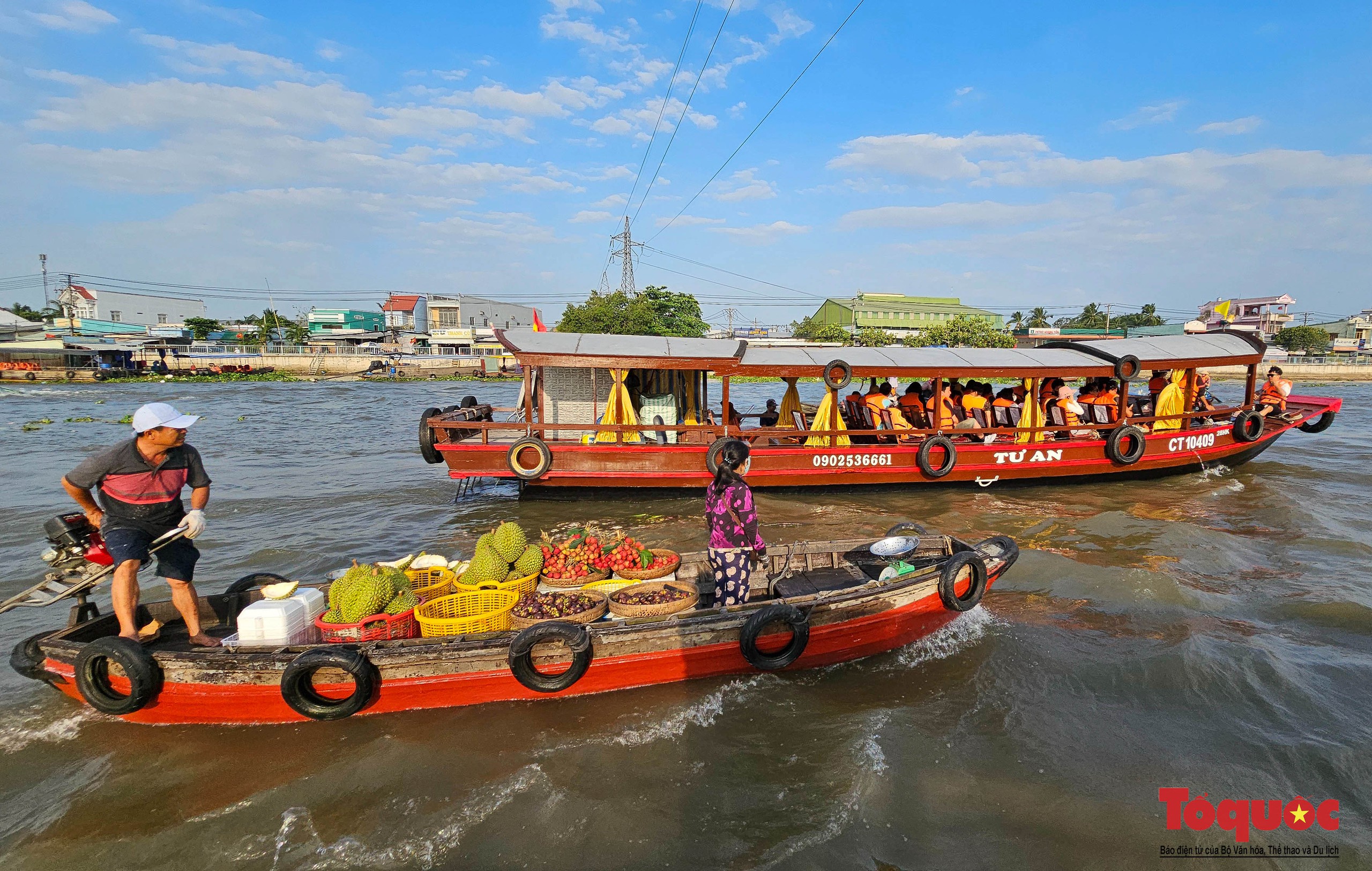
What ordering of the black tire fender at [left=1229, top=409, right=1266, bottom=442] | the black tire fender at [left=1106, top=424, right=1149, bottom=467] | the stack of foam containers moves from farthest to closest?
1. the black tire fender at [left=1229, top=409, right=1266, bottom=442]
2. the black tire fender at [left=1106, top=424, right=1149, bottom=467]
3. the stack of foam containers

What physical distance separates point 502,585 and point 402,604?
2.35ft

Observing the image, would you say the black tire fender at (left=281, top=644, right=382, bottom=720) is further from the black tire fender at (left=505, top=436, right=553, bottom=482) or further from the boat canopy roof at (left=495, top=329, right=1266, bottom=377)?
the boat canopy roof at (left=495, top=329, right=1266, bottom=377)

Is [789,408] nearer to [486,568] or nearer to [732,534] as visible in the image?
[732,534]

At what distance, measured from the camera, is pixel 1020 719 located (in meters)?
4.72

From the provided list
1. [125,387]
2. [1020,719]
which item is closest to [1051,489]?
[1020,719]

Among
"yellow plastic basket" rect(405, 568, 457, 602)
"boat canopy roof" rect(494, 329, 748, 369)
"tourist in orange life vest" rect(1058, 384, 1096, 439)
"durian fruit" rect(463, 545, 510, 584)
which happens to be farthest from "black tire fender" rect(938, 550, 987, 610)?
"tourist in orange life vest" rect(1058, 384, 1096, 439)

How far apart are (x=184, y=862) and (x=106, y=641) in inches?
58.8

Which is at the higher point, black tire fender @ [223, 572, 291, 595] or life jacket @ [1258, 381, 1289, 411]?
life jacket @ [1258, 381, 1289, 411]

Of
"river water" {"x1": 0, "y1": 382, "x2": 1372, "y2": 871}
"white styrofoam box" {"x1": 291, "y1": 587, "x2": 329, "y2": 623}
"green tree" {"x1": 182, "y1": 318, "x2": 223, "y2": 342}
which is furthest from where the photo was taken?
"green tree" {"x1": 182, "y1": 318, "x2": 223, "y2": 342}

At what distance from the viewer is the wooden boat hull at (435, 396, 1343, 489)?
10125 millimetres

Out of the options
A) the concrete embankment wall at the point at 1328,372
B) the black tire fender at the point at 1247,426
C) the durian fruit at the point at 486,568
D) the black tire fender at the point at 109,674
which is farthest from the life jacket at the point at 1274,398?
the concrete embankment wall at the point at 1328,372

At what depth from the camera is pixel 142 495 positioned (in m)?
4.13

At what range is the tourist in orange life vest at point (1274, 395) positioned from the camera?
40.8 ft

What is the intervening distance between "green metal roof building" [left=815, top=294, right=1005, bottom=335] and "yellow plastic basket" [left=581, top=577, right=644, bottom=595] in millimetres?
59960
